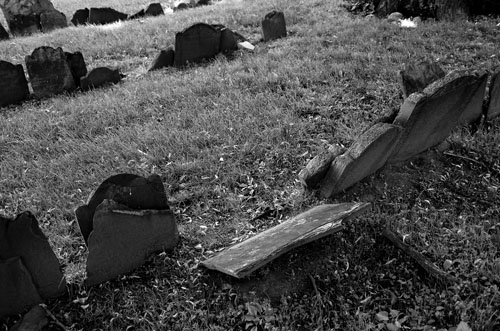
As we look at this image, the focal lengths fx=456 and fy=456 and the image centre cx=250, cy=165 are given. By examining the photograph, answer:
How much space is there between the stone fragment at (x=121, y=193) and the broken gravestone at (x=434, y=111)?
6.49ft

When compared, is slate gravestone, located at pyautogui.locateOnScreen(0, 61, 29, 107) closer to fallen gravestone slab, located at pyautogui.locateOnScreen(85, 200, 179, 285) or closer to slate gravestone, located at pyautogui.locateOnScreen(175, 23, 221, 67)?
slate gravestone, located at pyautogui.locateOnScreen(175, 23, 221, 67)

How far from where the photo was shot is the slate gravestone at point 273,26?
773 centimetres

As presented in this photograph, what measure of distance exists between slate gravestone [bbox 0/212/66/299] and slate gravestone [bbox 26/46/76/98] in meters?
4.01

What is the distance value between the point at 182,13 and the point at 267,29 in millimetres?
3470

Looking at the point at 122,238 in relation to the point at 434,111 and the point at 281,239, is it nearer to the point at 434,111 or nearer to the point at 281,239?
the point at 281,239

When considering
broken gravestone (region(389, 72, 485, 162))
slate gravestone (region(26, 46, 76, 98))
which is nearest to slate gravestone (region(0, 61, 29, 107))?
slate gravestone (region(26, 46, 76, 98))

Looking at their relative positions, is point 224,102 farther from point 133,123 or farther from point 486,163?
point 486,163

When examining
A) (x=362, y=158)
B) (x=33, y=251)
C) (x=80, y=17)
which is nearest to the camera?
(x=33, y=251)

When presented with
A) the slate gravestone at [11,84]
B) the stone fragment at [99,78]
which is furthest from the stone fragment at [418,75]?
the slate gravestone at [11,84]

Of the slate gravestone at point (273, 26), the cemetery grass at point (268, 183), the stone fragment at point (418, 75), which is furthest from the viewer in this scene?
the slate gravestone at point (273, 26)

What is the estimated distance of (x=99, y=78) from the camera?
6.33 m

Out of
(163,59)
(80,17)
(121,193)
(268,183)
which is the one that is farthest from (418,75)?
Answer: (80,17)

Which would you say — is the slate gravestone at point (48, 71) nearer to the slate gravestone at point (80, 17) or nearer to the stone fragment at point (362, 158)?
the stone fragment at point (362, 158)

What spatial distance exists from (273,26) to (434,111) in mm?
4665
